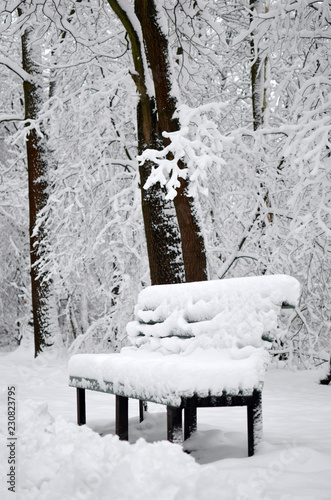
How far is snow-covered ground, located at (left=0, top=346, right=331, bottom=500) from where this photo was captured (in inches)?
96.1

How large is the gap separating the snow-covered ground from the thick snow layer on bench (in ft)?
1.00

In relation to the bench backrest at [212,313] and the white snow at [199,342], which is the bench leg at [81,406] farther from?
the bench backrest at [212,313]

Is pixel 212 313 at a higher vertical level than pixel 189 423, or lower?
higher

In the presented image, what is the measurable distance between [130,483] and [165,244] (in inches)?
189

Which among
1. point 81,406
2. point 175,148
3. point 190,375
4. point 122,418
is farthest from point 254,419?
point 175,148

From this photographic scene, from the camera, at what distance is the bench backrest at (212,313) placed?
12.0 feet

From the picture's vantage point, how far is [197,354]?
4051mm

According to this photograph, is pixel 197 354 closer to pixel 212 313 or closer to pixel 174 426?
pixel 212 313

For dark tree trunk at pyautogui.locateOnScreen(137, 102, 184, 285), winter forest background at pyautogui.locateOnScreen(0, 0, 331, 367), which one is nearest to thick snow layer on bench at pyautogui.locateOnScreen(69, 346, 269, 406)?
winter forest background at pyautogui.locateOnScreen(0, 0, 331, 367)

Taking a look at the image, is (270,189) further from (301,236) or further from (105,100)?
(105,100)

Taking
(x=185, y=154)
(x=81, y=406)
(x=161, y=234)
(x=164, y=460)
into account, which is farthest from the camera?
(x=161, y=234)

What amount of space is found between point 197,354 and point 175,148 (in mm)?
2535

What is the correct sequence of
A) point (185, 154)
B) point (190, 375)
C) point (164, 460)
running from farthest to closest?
point (185, 154), point (190, 375), point (164, 460)

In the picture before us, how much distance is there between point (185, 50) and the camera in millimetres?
7527
